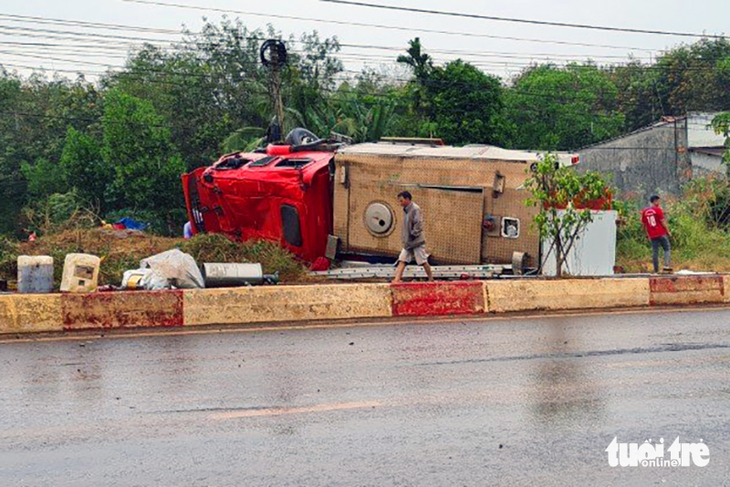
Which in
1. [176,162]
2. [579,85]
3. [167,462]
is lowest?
[167,462]

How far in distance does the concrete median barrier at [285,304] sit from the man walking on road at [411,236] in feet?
7.21

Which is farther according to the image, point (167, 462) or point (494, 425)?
point (494, 425)

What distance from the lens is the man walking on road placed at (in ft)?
49.5

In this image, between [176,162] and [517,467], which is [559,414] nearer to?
[517,467]

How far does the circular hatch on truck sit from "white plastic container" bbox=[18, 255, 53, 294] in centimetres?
595

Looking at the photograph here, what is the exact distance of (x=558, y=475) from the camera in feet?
18.1

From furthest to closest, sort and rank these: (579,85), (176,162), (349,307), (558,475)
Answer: (579,85) < (176,162) < (349,307) < (558,475)

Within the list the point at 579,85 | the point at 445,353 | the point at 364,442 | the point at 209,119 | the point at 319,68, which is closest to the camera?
the point at 364,442

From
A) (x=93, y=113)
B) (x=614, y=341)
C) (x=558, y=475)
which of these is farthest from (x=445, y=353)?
(x=93, y=113)

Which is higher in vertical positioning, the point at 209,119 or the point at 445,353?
the point at 209,119

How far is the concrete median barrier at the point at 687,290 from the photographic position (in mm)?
14484

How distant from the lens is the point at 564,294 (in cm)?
1374

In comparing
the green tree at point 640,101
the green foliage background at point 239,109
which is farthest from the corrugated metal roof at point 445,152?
the green tree at point 640,101

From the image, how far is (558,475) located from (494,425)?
3.66 feet
